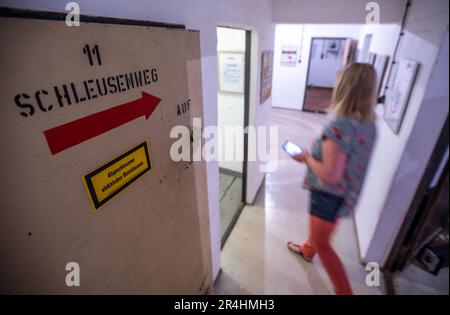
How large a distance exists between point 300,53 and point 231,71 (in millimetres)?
4177

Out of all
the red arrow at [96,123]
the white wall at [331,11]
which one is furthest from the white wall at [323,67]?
the red arrow at [96,123]

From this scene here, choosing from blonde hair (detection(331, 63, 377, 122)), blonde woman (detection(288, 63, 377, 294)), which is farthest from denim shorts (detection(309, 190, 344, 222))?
blonde hair (detection(331, 63, 377, 122))

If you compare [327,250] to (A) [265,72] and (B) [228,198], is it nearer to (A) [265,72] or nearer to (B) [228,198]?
(B) [228,198]

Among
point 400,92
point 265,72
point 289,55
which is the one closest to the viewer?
point 400,92

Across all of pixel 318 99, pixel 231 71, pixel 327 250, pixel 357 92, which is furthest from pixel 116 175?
pixel 318 99

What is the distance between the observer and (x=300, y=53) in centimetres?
572

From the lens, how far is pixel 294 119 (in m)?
5.62

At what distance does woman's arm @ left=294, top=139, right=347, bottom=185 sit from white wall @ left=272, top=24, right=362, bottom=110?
533 cm

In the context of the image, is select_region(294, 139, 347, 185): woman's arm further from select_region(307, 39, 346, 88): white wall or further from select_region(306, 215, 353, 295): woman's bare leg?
select_region(307, 39, 346, 88): white wall

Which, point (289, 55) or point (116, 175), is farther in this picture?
point (289, 55)

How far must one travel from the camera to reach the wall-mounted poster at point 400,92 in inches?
54.7

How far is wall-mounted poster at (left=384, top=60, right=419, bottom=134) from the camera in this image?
139 centimetres

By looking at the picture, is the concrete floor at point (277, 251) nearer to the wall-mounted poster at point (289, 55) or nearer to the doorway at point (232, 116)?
the doorway at point (232, 116)
